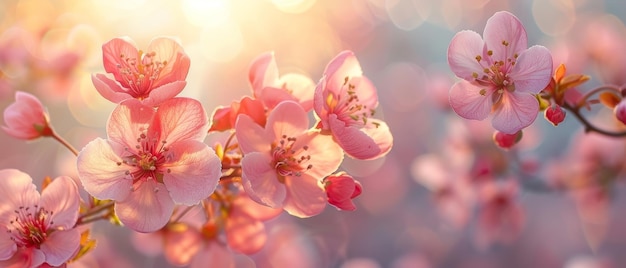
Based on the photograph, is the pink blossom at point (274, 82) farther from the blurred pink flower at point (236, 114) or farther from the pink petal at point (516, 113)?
the pink petal at point (516, 113)

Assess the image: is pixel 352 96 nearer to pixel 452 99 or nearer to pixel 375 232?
pixel 452 99

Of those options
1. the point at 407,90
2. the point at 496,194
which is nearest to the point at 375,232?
the point at 407,90

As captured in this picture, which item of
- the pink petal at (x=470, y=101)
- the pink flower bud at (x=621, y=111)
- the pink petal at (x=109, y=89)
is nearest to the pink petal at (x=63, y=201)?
the pink petal at (x=109, y=89)

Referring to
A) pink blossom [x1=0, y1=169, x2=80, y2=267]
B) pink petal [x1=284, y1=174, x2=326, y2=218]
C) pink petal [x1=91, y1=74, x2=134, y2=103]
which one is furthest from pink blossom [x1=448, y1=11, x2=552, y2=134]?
pink blossom [x1=0, y1=169, x2=80, y2=267]

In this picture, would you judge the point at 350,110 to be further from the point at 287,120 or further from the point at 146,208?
the point at 146,208

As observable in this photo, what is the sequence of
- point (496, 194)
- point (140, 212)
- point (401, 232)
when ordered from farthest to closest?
1. point (401, 232)
2. point (496, 194)
3. point (140, 212)

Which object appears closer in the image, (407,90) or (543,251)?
(543,251)
